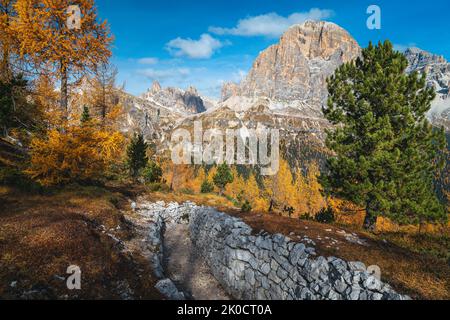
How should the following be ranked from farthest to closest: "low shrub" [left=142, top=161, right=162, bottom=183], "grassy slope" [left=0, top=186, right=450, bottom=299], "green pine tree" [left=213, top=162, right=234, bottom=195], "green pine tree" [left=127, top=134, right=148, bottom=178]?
1. "green pine tree" [left=213, top=162, right=234, bottom=195]
2. "green pine tree" [left=127, top=134, right=148, bottom=178]
3. "low shrub" [left=142, top=161, right=162, bottom=183]
4. "grassy slope" [left=0, top=186, right=450, bottom=299]

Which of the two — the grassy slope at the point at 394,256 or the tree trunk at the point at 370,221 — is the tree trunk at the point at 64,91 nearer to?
the grassy slope at the point at 394,256

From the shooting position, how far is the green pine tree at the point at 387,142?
1375cm

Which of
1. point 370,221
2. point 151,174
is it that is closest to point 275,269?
point 370,221

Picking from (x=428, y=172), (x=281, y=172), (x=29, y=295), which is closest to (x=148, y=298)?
(x=29, y=295)

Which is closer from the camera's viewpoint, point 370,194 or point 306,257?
point 306,257

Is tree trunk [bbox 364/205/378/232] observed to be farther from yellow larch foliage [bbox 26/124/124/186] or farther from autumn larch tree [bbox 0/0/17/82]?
autumn larch tree [bbox 0/0/17/82]

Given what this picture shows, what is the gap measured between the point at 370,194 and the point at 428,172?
13.3 ft

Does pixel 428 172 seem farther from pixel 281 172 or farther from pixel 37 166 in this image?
pixel 281 172

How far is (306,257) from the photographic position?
880 cm

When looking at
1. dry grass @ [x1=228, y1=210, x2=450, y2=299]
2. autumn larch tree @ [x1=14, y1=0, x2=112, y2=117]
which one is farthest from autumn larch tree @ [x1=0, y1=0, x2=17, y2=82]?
dry grass @ [x1=228, y1=210, x2=450, y2=299]

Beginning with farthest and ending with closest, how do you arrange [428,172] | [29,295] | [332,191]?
[332,191]
[428,172]
[29,295]

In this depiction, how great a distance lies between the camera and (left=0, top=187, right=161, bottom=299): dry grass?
630cm

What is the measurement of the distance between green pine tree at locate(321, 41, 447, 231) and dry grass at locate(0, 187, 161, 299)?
41.4ft

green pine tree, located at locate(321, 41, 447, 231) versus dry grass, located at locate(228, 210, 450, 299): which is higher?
green pine tree, located at locate(321, 41, 447, 231)
